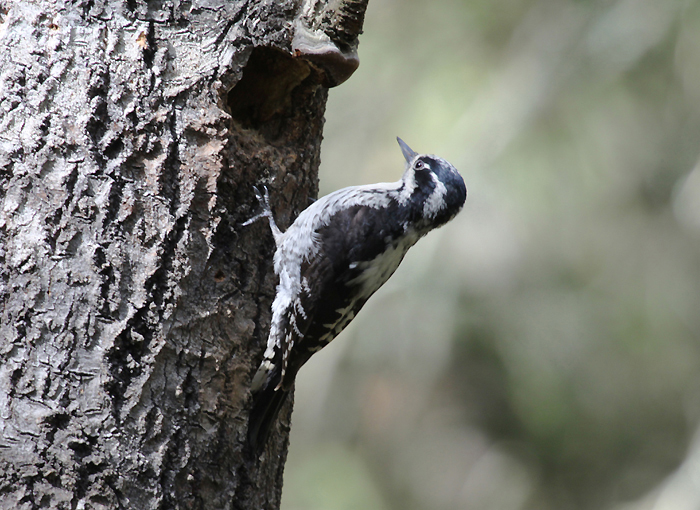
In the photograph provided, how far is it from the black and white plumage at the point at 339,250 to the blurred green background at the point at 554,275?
2.26 metres

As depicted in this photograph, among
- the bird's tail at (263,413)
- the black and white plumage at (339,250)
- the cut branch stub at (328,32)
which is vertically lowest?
the bird's tail at (263,413)

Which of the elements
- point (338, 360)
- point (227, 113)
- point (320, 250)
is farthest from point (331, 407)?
point (227, 113)

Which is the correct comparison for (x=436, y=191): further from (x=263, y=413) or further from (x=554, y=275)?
(x=554, y=275)

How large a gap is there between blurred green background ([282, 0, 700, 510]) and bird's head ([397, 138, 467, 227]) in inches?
87.3

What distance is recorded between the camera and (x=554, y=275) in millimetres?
5520

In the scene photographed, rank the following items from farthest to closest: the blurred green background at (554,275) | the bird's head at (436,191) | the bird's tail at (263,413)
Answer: the blurred green background at (554,275) → the bird's head at (436,191) → the bird's tail at (263,413)

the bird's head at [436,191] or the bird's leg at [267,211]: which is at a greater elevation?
the bird's head at [436,191]

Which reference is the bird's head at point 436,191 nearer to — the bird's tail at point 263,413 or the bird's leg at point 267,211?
the bird's leg at point 267,211

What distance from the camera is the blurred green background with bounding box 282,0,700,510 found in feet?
17.1

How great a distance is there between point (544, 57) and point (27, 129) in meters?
4.44

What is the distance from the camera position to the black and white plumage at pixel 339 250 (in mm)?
2604

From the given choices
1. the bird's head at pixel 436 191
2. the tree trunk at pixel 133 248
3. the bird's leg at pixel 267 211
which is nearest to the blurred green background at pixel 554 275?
the bird's head at pixel 436 191

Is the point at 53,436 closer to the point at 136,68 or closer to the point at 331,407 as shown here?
the point at 136,68

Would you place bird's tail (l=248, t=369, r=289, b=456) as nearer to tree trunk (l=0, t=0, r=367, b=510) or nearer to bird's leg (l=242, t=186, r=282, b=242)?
tree trunk (l=0, t=0, r=367, b=510)
